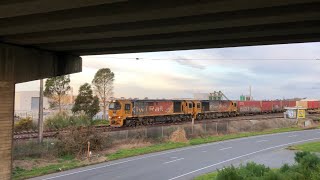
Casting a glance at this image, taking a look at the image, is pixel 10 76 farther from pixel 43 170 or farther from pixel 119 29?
pixel 43 170

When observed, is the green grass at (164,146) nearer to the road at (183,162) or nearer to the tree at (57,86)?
the road at (183,162)

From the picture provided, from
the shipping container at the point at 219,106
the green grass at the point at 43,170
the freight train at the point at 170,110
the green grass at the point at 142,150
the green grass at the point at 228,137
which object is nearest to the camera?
the green grass at the point at 43,170

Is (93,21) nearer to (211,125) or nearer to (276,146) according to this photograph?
(276,146)

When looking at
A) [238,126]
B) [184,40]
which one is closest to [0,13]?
[184,40]

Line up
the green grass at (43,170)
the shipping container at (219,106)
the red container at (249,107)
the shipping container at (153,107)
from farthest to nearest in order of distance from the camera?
the red container at (249,107) → the shipping container at (219,106) → the shipping container at (153,107) → the green grass at (43,170)

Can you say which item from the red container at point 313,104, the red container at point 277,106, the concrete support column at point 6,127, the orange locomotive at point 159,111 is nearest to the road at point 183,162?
the concrete support column at point 6,127

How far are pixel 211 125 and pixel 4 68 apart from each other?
4032 centimetres

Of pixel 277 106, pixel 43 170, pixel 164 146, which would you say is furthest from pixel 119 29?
pixel 277 106

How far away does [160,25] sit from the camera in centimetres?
1246

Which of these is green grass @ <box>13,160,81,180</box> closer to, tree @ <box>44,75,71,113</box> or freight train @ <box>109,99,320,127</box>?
freight train @ <box>109,99,320,127</box>

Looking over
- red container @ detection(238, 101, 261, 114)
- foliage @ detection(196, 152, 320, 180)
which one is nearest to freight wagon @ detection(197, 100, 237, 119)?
red container @ detection(238, 101, 261, 114)

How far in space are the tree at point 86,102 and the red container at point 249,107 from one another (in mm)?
33743

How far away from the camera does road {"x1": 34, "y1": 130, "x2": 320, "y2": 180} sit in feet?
83.7

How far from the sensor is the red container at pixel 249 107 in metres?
80.9
